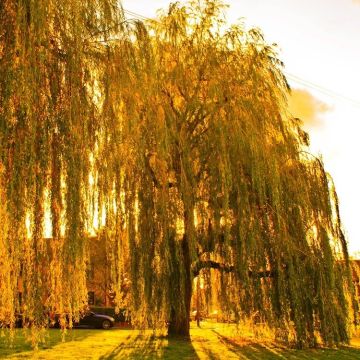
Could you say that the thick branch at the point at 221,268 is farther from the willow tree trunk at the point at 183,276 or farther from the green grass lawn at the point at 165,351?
the green grass lawn at the point at 165,351

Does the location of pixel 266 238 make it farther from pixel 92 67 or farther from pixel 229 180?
pixel 92 67

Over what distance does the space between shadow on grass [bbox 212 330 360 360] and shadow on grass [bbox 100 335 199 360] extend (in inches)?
50.6

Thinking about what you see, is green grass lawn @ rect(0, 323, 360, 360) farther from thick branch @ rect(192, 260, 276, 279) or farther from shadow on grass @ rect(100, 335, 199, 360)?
thick branch @ rect(192, 260, 276, 279)

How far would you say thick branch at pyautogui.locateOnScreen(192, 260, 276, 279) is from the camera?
10.6 metres

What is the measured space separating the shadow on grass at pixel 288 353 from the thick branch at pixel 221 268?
1.95m

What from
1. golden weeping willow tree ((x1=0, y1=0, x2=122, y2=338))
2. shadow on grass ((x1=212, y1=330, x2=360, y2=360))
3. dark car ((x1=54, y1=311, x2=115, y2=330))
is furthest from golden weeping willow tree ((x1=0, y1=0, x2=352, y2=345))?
dark car ((x1=54, y1=311, x2=115, y2=330))

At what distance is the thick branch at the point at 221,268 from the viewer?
1057 centimetres

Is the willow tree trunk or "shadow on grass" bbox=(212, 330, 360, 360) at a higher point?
the willow tree trunk

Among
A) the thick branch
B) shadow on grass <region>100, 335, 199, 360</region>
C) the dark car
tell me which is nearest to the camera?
the thick branch

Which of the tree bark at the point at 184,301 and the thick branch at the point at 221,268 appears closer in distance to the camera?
the thick branch at the point at 221,268

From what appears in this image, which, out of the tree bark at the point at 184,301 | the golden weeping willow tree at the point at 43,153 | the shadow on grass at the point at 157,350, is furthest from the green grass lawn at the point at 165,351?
the golden weeping willow tree at the point at 43,153

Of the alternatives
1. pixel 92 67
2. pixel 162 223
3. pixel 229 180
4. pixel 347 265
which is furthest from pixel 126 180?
pixel 347 265

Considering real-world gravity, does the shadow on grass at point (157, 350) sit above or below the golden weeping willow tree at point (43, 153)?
below

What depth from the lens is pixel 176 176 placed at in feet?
37.5
